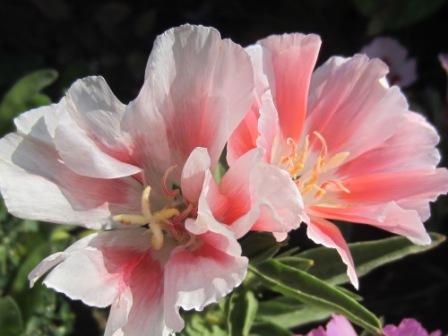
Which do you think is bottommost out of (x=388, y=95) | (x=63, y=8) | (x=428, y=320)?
(x=428, y=320)

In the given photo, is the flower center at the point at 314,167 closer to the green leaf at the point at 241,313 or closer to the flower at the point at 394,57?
the green leaf at the point at 241,313

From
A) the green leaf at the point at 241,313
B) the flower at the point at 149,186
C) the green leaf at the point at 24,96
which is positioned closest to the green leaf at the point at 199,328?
the green leaf at the point at 241,313

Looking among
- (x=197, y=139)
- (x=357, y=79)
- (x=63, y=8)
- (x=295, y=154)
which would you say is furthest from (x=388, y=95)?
(x=63, y=8)

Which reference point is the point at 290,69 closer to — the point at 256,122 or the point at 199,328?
the point at 256,122

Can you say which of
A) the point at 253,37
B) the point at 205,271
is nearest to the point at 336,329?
the point at 205,271

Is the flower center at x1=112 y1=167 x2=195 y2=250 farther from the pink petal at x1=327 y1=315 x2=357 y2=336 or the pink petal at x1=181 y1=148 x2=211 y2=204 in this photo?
the pink petal at x1=327 y1=315 x2=357 y2=336

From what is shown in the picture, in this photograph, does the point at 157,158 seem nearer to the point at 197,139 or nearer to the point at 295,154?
the point at 197,139

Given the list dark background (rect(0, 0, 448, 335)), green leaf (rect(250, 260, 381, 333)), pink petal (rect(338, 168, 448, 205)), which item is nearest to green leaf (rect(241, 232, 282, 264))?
green leaf (rect(250, 260, 381, 333))
